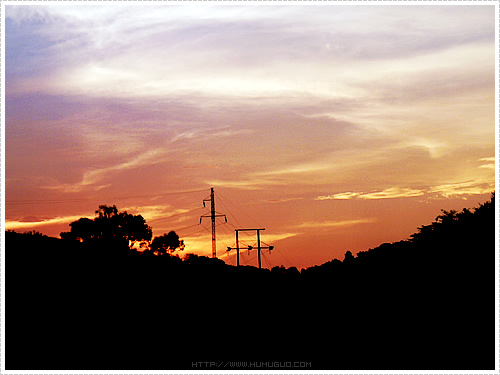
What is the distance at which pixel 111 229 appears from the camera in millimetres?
87250

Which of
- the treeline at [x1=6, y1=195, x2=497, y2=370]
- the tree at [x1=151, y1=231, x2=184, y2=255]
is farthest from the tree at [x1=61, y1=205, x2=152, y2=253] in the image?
the treeline at [x1=6, y1=195, x2=497, y2=370]

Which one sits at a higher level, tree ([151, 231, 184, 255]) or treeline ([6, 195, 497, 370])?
tree ([151, 231, 184, 255])

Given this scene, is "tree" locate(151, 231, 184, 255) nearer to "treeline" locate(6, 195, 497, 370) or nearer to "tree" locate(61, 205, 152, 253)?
"tree" locate(61, 205, 152, 253)

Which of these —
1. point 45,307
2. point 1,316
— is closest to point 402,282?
point 45,307

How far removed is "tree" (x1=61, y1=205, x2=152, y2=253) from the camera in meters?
83.9

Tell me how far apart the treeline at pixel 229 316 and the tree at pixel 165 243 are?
177ft

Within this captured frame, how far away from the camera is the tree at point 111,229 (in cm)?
8388

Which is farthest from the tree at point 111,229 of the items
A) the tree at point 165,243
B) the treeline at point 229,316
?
the treeline at point 229,316

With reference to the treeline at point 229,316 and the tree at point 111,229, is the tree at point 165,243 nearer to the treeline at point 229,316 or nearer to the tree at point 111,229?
the tree at point 111,229

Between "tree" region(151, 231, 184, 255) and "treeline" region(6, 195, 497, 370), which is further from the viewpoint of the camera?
"tree" region(151, 231, 184, 255)

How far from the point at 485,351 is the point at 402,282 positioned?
13248 millimetres

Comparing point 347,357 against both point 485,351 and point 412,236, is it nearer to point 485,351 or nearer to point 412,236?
point 485,351

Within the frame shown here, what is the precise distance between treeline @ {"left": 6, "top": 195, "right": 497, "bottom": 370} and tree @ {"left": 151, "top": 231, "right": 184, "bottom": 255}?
5382cm

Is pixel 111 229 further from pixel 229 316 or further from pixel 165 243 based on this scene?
pixel 229 316
